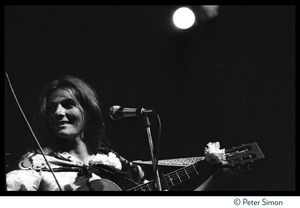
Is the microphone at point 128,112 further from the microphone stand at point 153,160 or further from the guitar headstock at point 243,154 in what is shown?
the guitar headstock at point 243,154

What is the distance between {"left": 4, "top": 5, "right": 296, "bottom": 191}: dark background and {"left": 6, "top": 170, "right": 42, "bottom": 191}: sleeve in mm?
401

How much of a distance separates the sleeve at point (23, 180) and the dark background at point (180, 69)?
401 mm

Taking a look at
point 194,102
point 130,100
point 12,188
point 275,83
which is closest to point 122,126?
point 130,100

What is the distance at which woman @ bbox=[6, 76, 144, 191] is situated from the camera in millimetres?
2213

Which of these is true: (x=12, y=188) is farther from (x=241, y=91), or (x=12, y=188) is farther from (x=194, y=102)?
(x=241, y=91)

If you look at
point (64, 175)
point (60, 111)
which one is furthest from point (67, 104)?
point (64, 175)

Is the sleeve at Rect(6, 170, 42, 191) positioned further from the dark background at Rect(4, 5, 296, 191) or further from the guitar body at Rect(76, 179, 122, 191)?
the dark background at Rect(4, 5, 296, 191)

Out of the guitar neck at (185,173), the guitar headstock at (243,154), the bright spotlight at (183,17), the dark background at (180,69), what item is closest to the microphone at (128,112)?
the dark background at (180,69)

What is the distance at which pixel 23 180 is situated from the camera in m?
2.19

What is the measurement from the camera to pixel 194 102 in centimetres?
250

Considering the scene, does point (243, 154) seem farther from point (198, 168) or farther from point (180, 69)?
point (180, 69)

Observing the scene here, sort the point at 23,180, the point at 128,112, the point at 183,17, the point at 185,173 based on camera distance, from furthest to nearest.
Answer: the point at 183,17 → the point at 185,173 → the point at 23,180 → the point at 128,112

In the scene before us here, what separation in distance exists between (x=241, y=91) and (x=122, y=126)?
27.3 inches

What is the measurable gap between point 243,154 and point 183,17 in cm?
81
